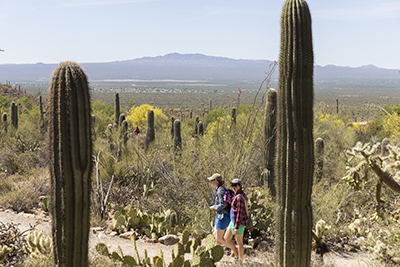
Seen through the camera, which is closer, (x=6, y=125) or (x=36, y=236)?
(x=36, y=236)

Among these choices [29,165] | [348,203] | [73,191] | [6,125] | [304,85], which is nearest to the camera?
[73,191]

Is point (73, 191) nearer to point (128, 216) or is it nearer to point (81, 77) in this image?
point (81, 77)

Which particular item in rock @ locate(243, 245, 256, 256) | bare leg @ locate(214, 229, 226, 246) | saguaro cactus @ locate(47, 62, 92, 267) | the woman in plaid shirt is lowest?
rock @ locate(243, 245, 256, 256)

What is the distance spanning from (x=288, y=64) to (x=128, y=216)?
5.13 meters

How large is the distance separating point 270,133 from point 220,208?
3167mm

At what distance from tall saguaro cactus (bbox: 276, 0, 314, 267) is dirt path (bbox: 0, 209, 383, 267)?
1.46 meters

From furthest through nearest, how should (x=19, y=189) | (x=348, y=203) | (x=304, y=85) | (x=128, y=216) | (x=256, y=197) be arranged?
(x=19, y=189)
(x=348, y=203)
(x=128, y=216)
(x=256, y=197)
(x=304, y=85)

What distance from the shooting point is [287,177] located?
163 inches

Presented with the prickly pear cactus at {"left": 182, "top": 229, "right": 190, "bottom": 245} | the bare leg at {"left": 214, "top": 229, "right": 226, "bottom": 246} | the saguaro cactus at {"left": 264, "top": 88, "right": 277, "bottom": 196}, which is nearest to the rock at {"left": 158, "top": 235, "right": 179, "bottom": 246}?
the prickly pear cactus at {"left": 182, "top": 229, "right": 190, "bottom": 245}

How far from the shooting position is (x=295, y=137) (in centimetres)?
409

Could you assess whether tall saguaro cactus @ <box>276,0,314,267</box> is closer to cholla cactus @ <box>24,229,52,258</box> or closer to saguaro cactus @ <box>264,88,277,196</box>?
cholla cactus @ <box>24,229,52,258</box>

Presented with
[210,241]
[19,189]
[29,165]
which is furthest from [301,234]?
[29,165]

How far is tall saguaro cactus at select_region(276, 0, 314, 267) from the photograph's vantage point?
4090 millimetres

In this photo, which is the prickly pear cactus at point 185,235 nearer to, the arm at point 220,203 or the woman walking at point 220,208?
the woman walking at point 220,208
